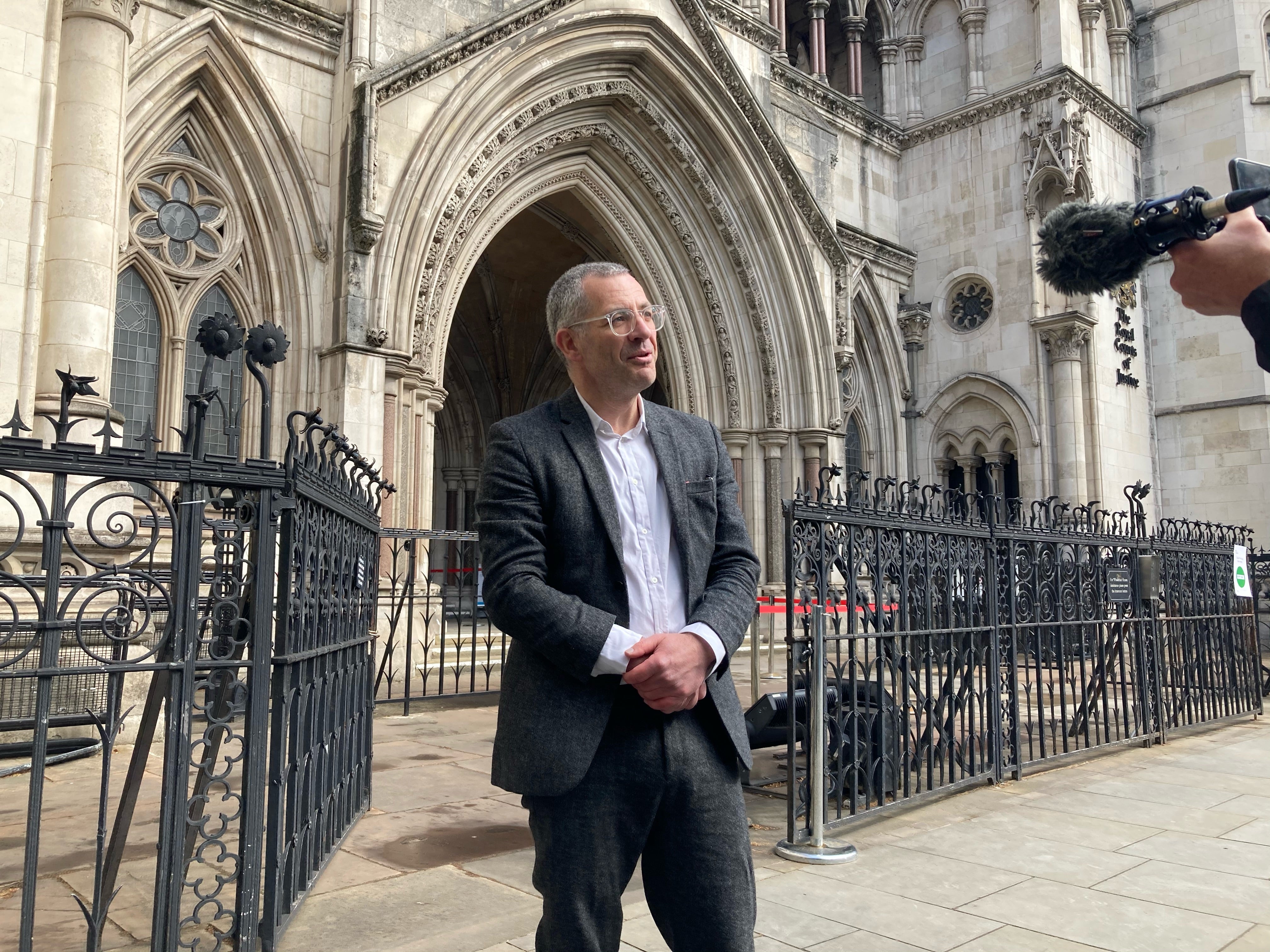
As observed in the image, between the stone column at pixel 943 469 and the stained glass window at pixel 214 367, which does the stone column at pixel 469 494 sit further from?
the stone column at pixel 943 469

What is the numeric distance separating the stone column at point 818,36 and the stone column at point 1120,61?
21.5 ft

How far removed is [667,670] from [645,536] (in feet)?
1.27

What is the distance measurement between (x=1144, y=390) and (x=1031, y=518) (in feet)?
51.1

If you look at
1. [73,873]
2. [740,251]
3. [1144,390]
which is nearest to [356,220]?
[740,251]

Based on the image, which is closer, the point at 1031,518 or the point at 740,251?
the point at 1031,518

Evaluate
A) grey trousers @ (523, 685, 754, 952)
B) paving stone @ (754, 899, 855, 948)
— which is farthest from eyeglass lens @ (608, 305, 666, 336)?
paving stone @ (754, 899, 855, 948)

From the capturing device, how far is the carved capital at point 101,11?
27.4 ft

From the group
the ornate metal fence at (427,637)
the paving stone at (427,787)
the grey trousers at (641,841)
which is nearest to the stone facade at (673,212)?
the ornate metal fence at (427,637)

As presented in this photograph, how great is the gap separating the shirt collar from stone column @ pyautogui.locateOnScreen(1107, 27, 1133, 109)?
22422 mm

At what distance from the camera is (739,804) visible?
2.26 m

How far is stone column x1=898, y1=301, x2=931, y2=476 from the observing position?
793 inches

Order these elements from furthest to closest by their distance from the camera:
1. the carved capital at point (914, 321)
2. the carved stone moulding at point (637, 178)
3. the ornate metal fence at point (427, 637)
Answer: the carved capital at point (914, 321) < the carved stone moulding at point (637, 178) < the ornate metal fence at point (427, 637)

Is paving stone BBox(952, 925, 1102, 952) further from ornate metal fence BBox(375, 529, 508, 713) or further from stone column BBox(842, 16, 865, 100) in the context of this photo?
stone column BBox(842, 16, 865, 100)

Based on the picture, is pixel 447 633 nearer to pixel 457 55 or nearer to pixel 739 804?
pixel 457 55
